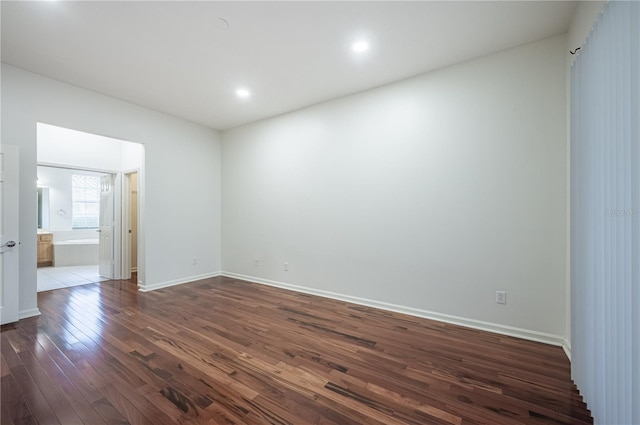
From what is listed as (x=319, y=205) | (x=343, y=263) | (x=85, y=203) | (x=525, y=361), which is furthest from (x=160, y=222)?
(x=85, y=203)

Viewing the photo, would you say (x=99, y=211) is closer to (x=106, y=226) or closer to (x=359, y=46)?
(x=106, y=226)

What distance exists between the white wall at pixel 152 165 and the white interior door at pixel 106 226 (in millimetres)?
1503

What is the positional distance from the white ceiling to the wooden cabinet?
538cm

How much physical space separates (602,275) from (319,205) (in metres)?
3.04

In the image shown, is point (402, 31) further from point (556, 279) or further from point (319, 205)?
point (556, 279)

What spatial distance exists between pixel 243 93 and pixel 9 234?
3.25 meters

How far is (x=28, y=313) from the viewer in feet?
10.1

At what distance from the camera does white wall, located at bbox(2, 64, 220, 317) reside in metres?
3.06

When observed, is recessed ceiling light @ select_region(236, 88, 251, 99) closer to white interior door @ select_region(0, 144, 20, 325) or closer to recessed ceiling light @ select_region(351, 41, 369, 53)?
recessed ceiling light @ select_region(351, 41, 369, 53)

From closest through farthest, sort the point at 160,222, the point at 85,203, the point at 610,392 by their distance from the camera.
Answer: the point at 610,392
the point at 160,222
the point at 85,203

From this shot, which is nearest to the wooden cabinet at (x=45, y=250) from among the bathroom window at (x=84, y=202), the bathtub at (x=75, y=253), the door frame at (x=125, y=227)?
the bathtub at (x=75, y=253)

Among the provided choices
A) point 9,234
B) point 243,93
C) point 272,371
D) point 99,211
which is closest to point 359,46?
point 243,93

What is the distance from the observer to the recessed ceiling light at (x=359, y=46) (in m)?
2.59

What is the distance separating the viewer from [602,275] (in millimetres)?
1440
